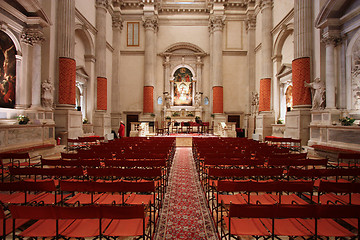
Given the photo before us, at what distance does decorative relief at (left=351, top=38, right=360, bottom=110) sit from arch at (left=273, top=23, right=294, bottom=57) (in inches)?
186

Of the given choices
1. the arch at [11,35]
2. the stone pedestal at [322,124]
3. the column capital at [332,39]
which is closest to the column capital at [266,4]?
the column capital at [332,39]

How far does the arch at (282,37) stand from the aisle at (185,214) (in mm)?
11563

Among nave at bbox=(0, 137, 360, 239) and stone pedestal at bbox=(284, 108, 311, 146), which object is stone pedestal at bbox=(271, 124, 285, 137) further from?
nave at bbox=(0, 137, 360, 239)

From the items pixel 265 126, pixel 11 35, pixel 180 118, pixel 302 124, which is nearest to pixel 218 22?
pixel 180 118

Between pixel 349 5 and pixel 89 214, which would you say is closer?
pixel 89 214

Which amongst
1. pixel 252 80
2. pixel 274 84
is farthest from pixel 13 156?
pixel 252 80

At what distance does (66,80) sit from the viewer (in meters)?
10.6

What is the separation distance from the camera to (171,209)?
3834 millimetres

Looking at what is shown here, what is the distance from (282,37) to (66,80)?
1336 cm

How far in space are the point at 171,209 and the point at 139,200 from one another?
0.89 meters

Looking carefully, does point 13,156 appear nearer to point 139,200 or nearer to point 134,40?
point 139,200

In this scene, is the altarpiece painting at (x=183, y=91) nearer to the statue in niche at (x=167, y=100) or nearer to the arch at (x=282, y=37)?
the statue in niche at (x=167, y=100)

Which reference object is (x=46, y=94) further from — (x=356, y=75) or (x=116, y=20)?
(x=356, y=75)

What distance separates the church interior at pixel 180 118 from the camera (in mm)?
2533
